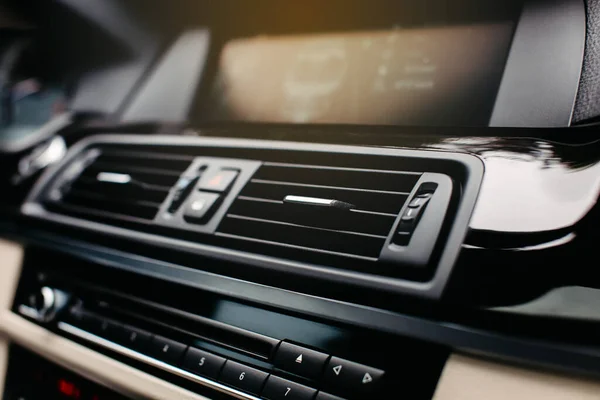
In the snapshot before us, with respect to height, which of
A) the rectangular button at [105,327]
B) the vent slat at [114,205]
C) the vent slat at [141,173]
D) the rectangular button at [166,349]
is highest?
the vent slat at [141,173]

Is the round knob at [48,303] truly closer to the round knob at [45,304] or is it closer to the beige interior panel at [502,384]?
the round knob at [45,304]

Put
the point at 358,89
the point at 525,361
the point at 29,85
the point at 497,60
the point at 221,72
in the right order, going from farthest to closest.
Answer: the point at 29,85 → the point at 221,72 → the point at 358,89 → the point at 497,60 → the point at 525,361

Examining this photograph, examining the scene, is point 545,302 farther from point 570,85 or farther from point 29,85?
point 29,85

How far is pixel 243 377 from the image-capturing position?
56cm

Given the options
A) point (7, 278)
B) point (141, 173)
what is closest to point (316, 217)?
point (141, 173)

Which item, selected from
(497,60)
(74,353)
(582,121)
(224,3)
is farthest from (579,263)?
(224,3)

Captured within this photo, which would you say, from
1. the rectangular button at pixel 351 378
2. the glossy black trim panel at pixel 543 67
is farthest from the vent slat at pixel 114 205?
the glossy black trim panel at pixel 543 67

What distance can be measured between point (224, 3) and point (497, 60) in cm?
58

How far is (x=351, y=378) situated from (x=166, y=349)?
0.24 meters

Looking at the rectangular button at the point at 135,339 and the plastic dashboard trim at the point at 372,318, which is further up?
the plastic dashboard trim at the point at 372,318

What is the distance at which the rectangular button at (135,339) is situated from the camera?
0.65 meters

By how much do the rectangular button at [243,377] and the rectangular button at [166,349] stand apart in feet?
0.23

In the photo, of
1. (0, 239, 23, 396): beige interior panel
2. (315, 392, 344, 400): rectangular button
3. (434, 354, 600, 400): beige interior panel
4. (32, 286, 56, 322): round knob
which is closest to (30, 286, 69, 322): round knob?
(32, 286, 56, 322): round knob

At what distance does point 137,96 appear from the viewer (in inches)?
45.4
